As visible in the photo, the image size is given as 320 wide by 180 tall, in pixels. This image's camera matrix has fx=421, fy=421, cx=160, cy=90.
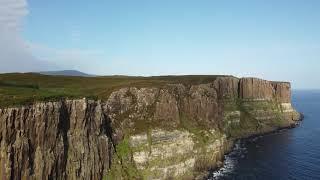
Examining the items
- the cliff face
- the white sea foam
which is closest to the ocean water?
the white sea foam

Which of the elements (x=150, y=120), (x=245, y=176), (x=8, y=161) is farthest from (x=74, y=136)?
(x=245, y=176)

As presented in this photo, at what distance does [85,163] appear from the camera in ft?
347

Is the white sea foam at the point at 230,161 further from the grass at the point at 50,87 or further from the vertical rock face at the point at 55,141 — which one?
the vertical rock face at the point at 55,141

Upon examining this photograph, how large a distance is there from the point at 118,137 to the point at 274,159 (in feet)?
210

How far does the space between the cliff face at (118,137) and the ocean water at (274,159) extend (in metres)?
6.93

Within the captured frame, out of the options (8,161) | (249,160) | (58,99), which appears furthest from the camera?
(249,160)

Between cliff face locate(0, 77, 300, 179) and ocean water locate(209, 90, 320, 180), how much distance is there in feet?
22.7

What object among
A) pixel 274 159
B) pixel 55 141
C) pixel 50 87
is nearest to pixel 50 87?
pixel 50 87

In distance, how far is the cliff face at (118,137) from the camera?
90.9 meters

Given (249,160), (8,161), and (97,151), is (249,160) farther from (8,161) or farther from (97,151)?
(8,161)

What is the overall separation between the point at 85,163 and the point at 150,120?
28403 mm

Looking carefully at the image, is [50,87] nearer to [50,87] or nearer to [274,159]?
[50,87]

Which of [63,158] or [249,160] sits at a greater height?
[63,158]

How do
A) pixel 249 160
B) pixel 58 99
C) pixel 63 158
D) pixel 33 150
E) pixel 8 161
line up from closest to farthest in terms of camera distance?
1. pixel 8 161
2. pixel 33 150
3. pixel 63 158
4. pixel 58 99
5. pixel 249 160
